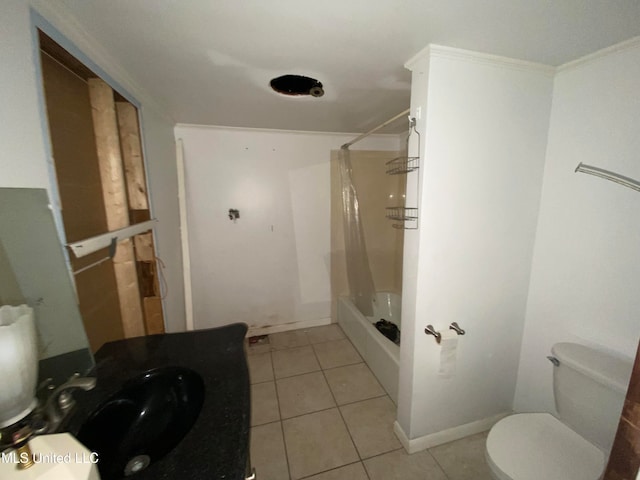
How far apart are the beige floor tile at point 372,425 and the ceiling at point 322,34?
222 centimetres

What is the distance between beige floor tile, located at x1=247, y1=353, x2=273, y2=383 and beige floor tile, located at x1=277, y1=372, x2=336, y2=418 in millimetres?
153

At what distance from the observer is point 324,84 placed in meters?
1.47

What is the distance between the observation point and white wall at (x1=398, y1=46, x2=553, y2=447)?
117 centimetres

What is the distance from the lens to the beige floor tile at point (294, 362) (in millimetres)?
2195

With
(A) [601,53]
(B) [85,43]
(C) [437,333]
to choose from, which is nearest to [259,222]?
(B) [85,43]

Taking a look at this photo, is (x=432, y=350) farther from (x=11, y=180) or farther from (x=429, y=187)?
(x=11, y=180)

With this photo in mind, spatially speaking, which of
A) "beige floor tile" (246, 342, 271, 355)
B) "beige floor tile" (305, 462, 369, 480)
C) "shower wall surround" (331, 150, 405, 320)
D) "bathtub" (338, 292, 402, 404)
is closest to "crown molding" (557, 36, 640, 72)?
"shower wall surround" (331, 150, 405, 320)

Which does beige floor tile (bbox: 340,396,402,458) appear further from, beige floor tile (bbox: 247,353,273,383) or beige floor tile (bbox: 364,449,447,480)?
beige floor tile (bbox: 247,353,273,383)

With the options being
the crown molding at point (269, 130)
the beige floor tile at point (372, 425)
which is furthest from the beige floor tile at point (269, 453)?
the crown molding at point (269, 130)

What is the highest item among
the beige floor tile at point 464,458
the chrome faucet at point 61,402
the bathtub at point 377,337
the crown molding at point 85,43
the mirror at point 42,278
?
the crown molding at point 85,43

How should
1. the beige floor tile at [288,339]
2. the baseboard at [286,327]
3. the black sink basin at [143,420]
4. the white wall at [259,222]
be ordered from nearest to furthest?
1. the black sink basin at [143,420]
2. the white wall at [259,222]
3. the beige floor tile at [288,339]
4. the baseboard at [286,327]

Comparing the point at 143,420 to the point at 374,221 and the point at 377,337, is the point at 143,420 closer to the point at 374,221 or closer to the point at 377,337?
the point at 377,337

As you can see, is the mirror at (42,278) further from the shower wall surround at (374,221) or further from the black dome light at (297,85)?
the shower wall surround at (374,221)

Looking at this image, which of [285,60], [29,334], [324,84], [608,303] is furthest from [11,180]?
[608,303]
